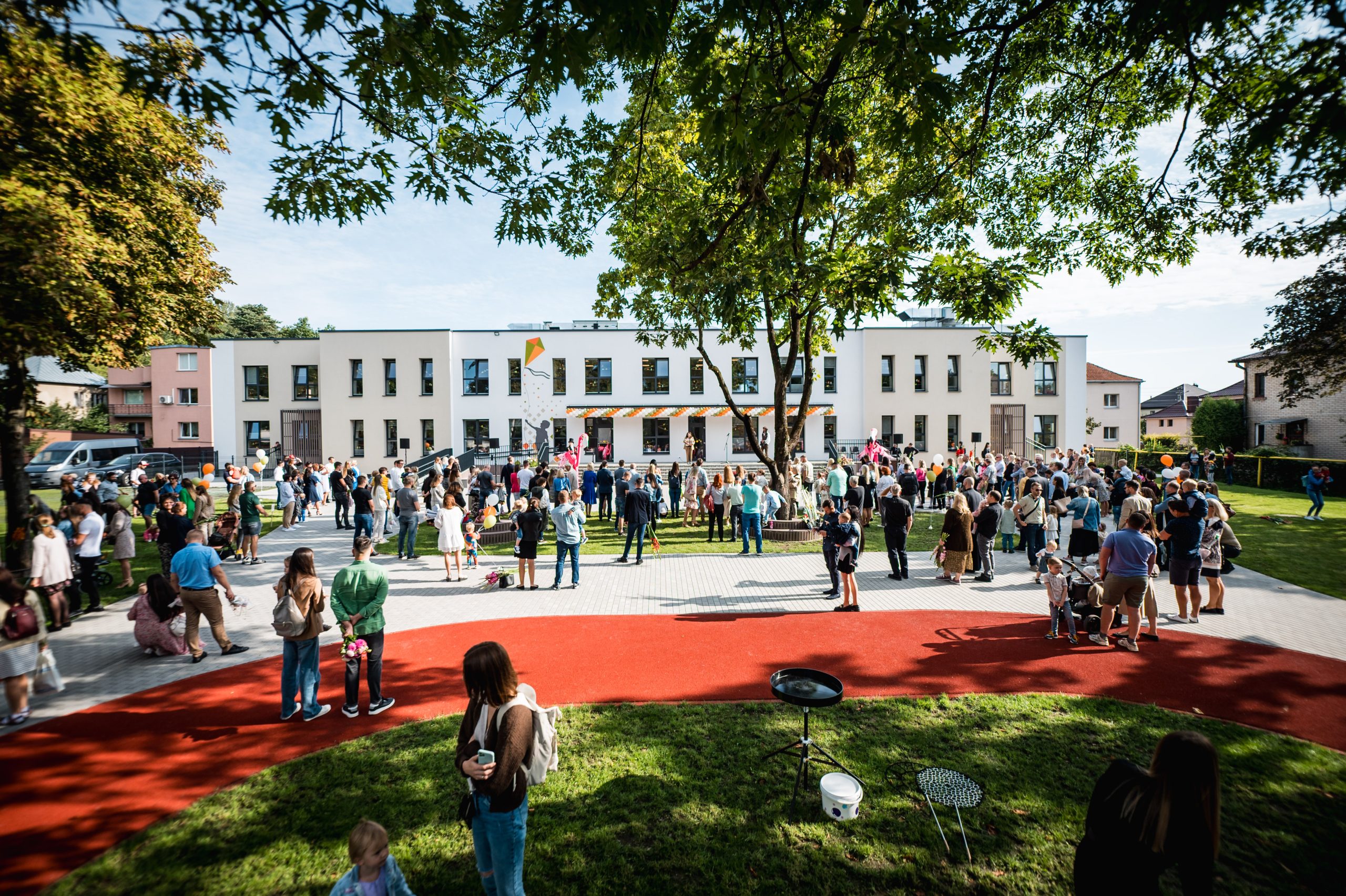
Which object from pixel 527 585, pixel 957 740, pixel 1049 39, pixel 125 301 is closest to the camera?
pixel 957 740

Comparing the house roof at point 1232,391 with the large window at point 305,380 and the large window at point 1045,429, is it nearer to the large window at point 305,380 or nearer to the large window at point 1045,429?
the large window at point 1045,429

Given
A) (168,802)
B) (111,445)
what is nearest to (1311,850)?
(168,802)

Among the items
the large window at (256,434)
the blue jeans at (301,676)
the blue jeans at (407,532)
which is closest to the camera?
the blue jeans at (301,676)

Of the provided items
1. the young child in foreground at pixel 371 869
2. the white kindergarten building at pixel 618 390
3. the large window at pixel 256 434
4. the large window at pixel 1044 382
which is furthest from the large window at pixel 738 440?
the young child in foreground at pixel 371 869

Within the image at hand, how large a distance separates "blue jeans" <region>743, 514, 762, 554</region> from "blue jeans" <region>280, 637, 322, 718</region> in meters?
9.35

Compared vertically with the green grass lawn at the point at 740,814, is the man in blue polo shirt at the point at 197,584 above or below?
above

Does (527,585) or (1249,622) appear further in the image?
(527,585)

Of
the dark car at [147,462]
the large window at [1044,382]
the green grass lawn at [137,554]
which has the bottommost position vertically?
the green grass lawn at [137,554]

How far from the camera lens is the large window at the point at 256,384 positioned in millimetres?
35312

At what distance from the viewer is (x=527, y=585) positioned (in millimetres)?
11094

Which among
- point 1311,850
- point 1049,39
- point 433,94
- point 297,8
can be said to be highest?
point 1049,39

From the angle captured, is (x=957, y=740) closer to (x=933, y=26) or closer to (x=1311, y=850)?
(x=1311, y=850)

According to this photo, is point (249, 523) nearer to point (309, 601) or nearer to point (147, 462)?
point (309, 601)

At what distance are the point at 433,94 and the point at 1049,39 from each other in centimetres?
822
